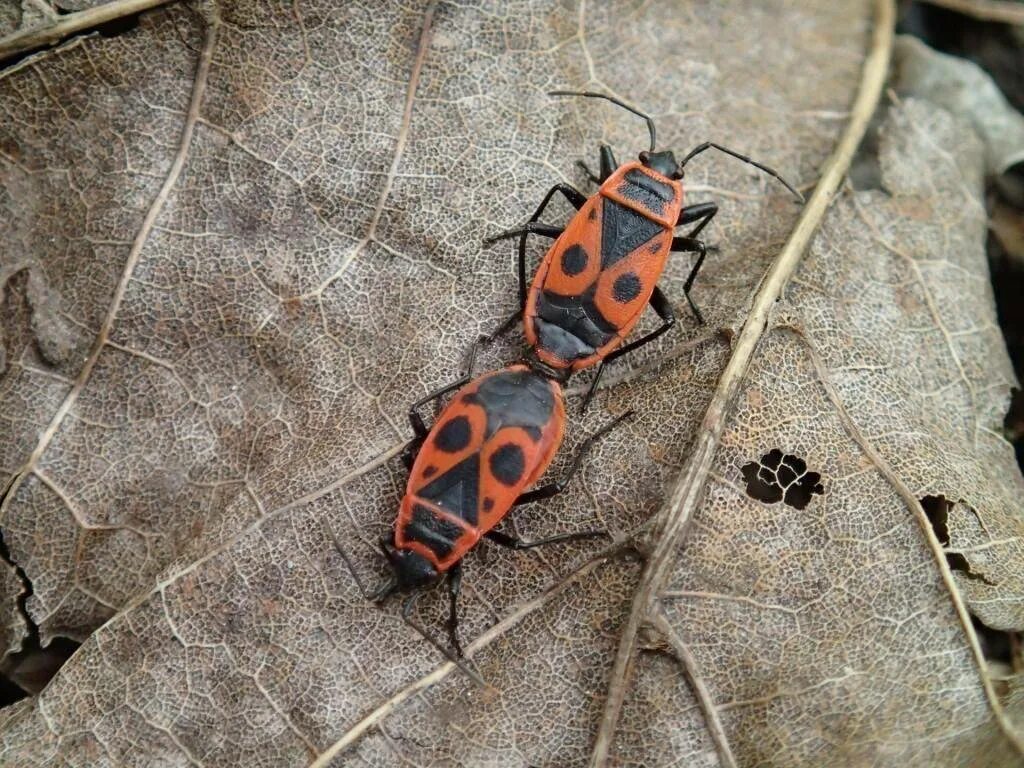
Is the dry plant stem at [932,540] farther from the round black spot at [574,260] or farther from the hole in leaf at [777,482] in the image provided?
the round black spot at [574,260]

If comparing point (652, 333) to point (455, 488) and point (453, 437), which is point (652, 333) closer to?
point (453, 437)

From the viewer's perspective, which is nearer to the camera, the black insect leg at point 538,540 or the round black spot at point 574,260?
the black insect leg at point 538,540

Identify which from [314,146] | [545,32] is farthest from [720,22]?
[314,146]

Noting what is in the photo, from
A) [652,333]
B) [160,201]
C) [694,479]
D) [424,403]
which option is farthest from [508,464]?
[160,201]

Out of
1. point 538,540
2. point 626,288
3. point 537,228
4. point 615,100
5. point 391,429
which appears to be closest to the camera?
point 538,540

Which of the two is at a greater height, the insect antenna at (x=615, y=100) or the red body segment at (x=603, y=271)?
the insect antenna at (x=615, y=100)

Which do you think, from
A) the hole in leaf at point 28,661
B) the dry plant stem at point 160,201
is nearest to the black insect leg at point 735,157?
the dry plant stem at point 160,201

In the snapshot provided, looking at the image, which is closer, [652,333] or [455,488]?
[455,488]
